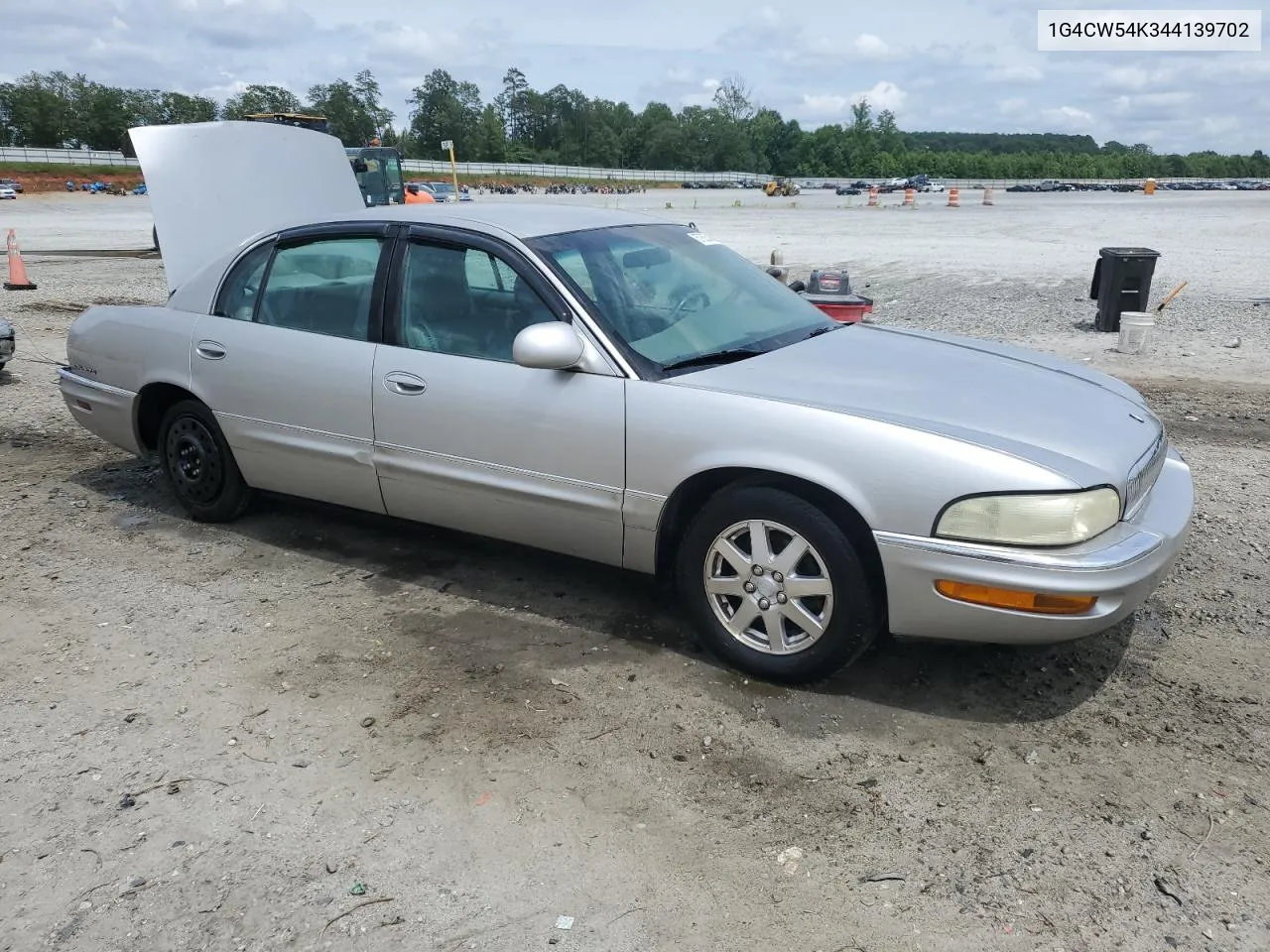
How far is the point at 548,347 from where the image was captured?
3.65m

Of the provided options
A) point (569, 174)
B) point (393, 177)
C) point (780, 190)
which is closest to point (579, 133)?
point (569, 174)

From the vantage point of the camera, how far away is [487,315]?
413 centimetres

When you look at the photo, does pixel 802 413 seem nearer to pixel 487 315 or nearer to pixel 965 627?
pixel 965 627

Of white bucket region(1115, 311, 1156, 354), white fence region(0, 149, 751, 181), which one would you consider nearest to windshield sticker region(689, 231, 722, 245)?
white bucket region(1115, 311, 1156, 354)

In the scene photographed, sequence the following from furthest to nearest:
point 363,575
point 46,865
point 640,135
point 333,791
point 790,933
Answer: point 640,135 → point 363,575 → point 333,791 → point 46,865 → point 790,933

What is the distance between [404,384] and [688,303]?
1.23 meters

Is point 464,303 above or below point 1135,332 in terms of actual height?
above

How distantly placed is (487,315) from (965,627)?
2226 mm

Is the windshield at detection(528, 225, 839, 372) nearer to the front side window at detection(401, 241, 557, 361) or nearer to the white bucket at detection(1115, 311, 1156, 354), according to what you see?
the front side window at detection(401, 241, 557, 361)

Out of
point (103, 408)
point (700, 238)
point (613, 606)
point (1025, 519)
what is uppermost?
point (700, 238)

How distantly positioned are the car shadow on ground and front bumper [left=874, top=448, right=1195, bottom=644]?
19 centimetres

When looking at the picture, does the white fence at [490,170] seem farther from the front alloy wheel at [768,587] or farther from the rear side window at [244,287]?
the front alloy wheel at [768,587]

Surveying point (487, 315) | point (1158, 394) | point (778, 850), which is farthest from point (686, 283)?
point (1158, 394)

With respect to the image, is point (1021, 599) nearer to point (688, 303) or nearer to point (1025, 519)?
point (1025, 519)
